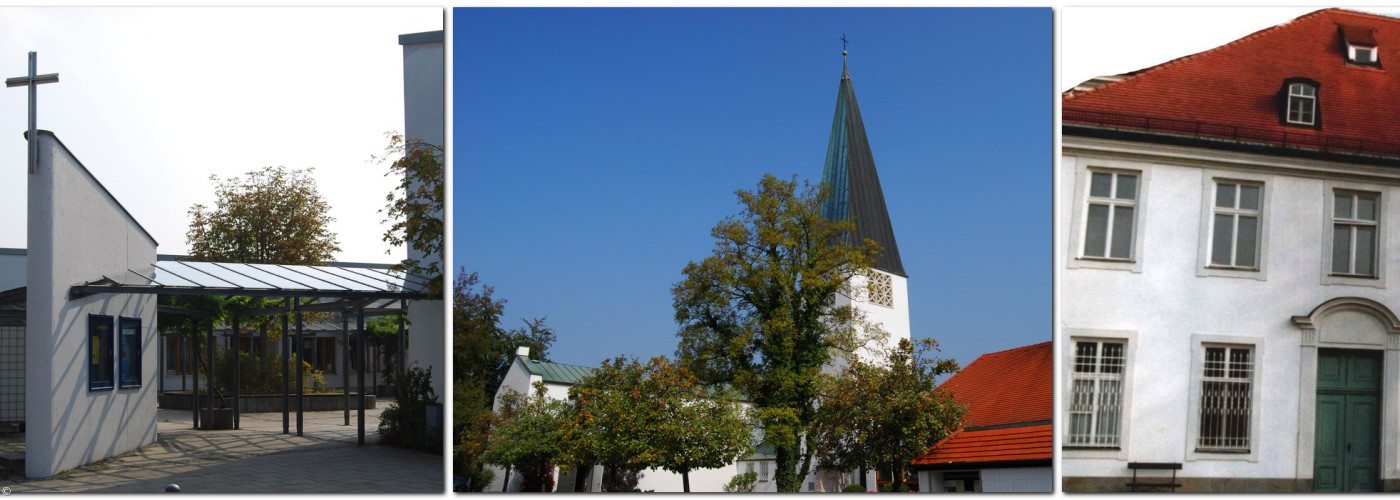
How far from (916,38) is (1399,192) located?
4026 mm

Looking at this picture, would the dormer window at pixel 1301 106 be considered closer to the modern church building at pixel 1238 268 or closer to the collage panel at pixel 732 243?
the modern church building at pixel 1238 268

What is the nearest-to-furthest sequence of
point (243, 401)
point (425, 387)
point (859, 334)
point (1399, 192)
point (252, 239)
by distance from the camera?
point (1399, 192) → point (859, 334) → point (425, 387) → point (243, 401) → point (252, 239)

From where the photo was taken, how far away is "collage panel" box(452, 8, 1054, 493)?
29.9 feet

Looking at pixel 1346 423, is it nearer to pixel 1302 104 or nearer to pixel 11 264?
pixel 1302 104

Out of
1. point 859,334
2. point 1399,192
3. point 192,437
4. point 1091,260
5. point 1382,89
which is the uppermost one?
point 1382,89

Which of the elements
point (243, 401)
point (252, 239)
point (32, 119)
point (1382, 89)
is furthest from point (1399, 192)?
point (252, 239)

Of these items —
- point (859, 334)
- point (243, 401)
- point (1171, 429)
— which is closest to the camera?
point (1171, 429)

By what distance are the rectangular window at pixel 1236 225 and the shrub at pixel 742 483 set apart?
4053mm

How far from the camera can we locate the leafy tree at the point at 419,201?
37.6ft

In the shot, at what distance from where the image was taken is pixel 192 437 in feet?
46.9

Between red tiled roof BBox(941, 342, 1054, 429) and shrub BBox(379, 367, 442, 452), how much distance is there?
6.21m

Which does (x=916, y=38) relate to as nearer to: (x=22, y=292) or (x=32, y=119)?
(x=32, y=119)

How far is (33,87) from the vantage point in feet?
33.4

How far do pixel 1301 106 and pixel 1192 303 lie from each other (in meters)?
1.88
